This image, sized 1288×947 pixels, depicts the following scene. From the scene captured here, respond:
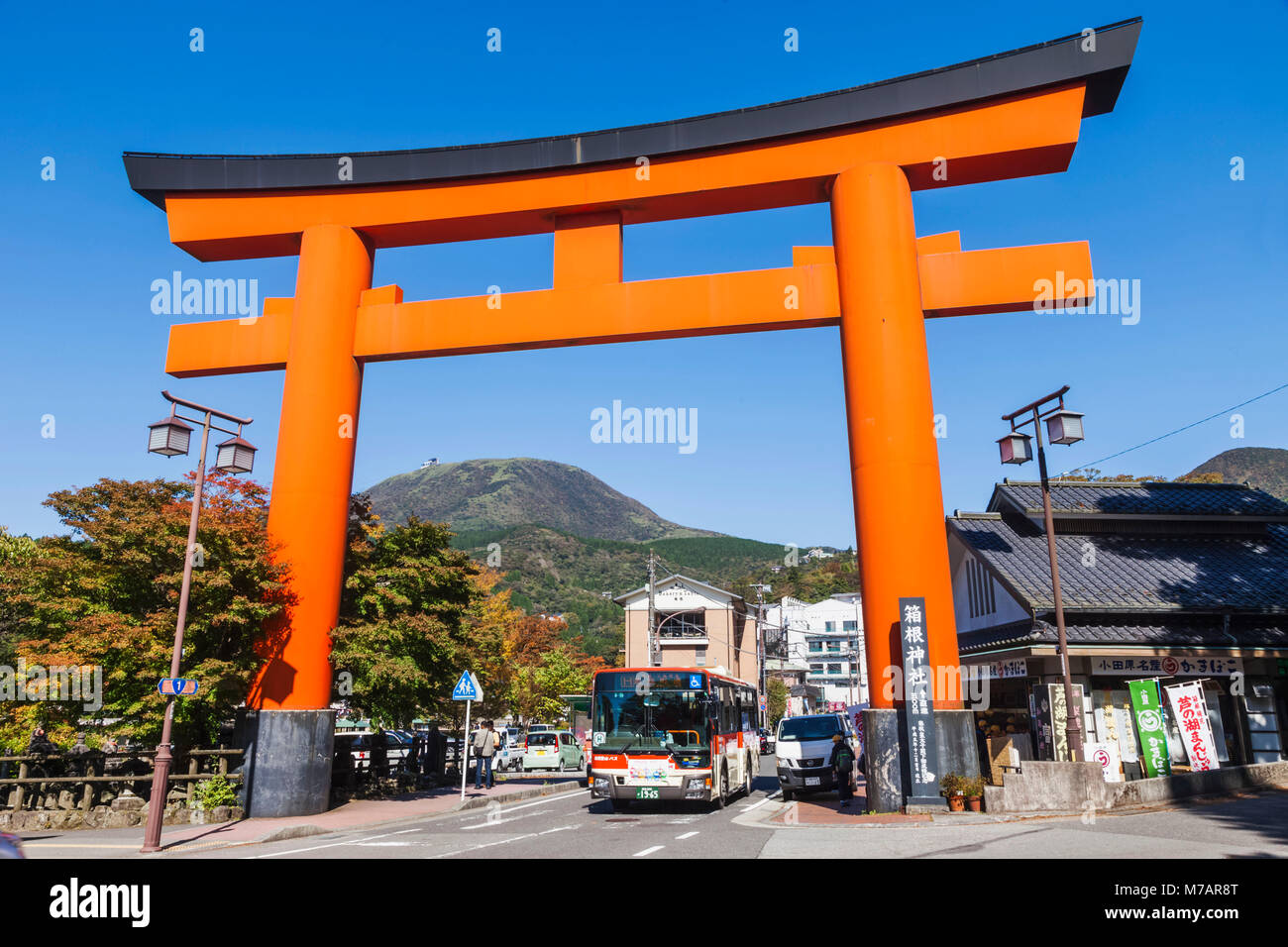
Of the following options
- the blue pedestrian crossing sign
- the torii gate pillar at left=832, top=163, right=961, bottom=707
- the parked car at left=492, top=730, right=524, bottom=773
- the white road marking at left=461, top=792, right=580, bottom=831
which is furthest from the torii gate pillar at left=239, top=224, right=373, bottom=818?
the parked car at left=492, top=730, right=524, bottom=773

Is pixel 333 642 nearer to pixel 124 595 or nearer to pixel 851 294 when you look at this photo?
pixel 124 595

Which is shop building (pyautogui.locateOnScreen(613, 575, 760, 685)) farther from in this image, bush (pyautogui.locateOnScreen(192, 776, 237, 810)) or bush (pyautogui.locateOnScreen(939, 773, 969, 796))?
bush (pyautogui.locateOnScreen(939, 773, 969, 796))

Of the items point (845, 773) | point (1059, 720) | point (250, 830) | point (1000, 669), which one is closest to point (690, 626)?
point (1000, 669)

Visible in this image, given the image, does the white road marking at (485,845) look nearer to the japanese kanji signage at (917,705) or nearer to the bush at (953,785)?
the japanese kanji signage at (917,705)

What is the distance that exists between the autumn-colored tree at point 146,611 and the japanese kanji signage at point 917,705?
40.3 ft

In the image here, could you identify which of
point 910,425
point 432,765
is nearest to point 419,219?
point 910,425

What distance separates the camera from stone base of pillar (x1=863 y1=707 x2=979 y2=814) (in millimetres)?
14414

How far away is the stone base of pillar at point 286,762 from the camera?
16.5 m

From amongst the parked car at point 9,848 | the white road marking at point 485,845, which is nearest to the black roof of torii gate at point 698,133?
the white road marking at point 485,845

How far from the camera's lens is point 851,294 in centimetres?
1684

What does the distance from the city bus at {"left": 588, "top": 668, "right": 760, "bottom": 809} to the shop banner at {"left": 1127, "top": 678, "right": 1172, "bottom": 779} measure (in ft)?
26.7
